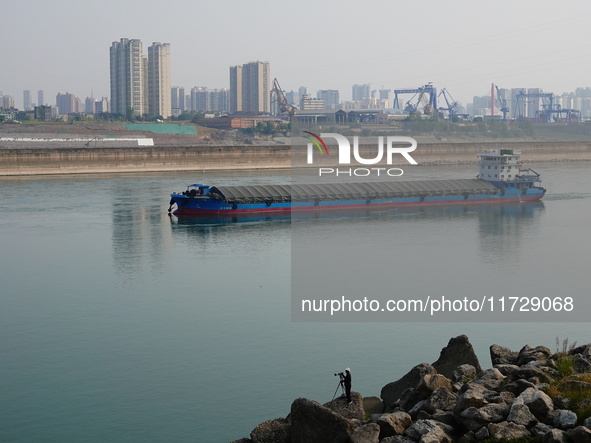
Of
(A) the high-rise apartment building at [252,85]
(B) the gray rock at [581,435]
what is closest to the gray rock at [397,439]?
(B) the gray rock at [581,435]

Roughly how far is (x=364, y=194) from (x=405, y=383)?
2082 centimetres

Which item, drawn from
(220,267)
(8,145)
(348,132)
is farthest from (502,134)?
(220,267)

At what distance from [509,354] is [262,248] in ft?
36.2

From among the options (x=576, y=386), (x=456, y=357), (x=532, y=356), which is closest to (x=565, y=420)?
(x=576, y=386)

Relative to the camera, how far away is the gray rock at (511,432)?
19.6 ft

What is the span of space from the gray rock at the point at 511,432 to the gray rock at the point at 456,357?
209 centimetres

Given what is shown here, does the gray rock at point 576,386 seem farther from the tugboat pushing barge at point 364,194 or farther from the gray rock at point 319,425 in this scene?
the tugboat pushing barge at point 364,194

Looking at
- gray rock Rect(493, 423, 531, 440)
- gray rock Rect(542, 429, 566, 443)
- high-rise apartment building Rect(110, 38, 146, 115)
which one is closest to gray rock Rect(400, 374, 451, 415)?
gray rock Rect(493, 423, 531, 440)

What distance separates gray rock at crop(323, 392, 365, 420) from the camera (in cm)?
727

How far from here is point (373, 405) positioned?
7949mm

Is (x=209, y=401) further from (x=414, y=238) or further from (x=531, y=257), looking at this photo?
(x=414, y=238)

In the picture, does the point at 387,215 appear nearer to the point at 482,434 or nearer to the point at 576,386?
the point at 576,386

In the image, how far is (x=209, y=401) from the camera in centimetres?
861

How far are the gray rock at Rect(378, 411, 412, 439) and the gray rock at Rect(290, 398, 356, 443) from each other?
25 centimetres
